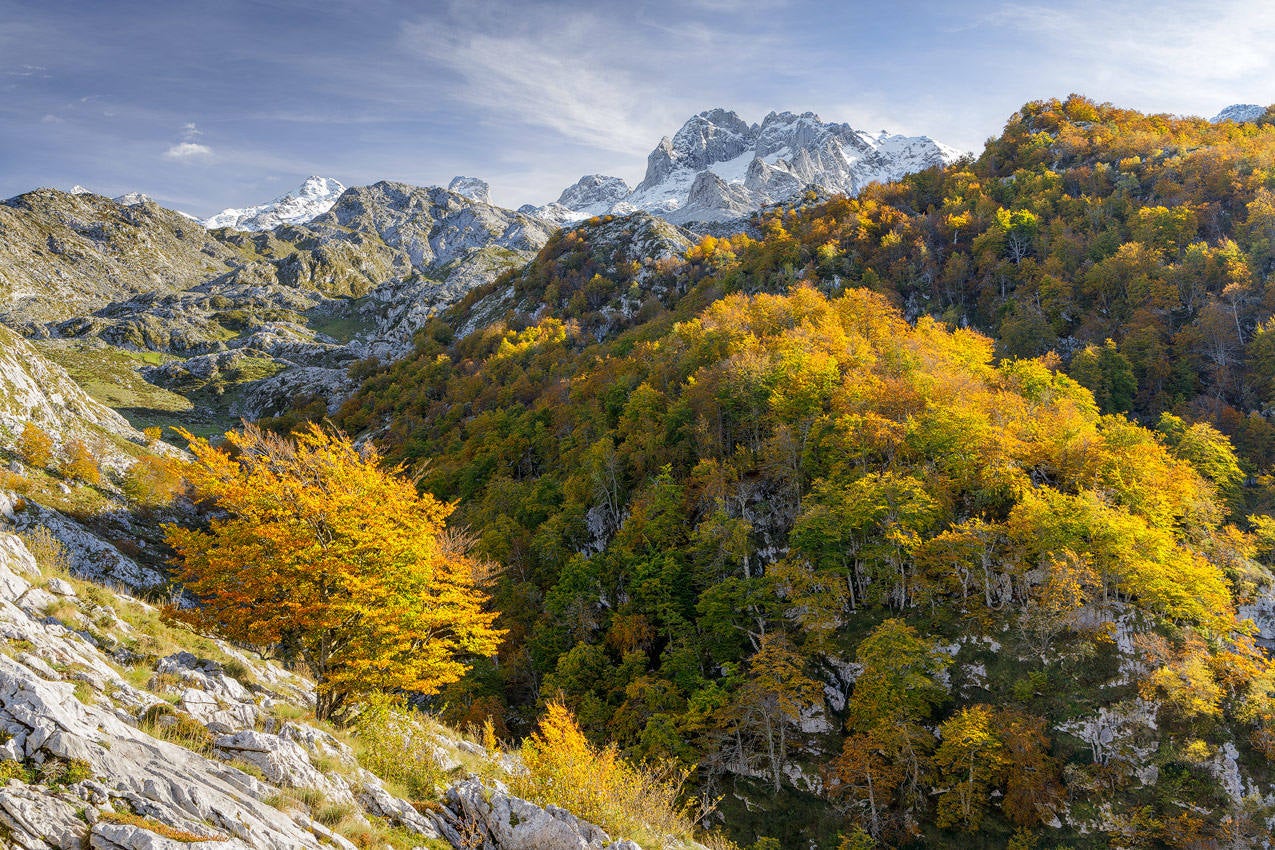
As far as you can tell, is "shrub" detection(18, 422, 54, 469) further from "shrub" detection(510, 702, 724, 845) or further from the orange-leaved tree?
"shrub" detection(510, 702, 724, 845)

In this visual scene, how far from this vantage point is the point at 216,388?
16175 centimetres

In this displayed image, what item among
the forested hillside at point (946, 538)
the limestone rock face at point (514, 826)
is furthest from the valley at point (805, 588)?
the forested hillside at point (946, 538)

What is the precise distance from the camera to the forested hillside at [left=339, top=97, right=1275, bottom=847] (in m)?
28.5

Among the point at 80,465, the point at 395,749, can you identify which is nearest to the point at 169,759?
the point at 395,749

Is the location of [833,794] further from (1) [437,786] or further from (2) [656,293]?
(2) [656,293]

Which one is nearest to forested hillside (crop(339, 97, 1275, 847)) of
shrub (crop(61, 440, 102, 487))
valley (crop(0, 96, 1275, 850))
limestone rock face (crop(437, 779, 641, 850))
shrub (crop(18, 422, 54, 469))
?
valley (crop(0, 96, 1275, 850))

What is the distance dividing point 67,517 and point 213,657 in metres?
42.8

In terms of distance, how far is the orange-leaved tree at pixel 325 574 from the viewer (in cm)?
1731

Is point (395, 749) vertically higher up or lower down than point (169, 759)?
lower down

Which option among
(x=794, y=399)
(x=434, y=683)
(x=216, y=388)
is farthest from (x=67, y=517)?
(x=216, y=388)

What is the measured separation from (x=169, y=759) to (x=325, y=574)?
7571 mm

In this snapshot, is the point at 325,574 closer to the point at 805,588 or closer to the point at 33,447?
the point at 805,588

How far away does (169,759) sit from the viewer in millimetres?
10227

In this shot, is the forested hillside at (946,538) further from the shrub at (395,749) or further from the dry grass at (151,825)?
the dry grass at (151,825)
